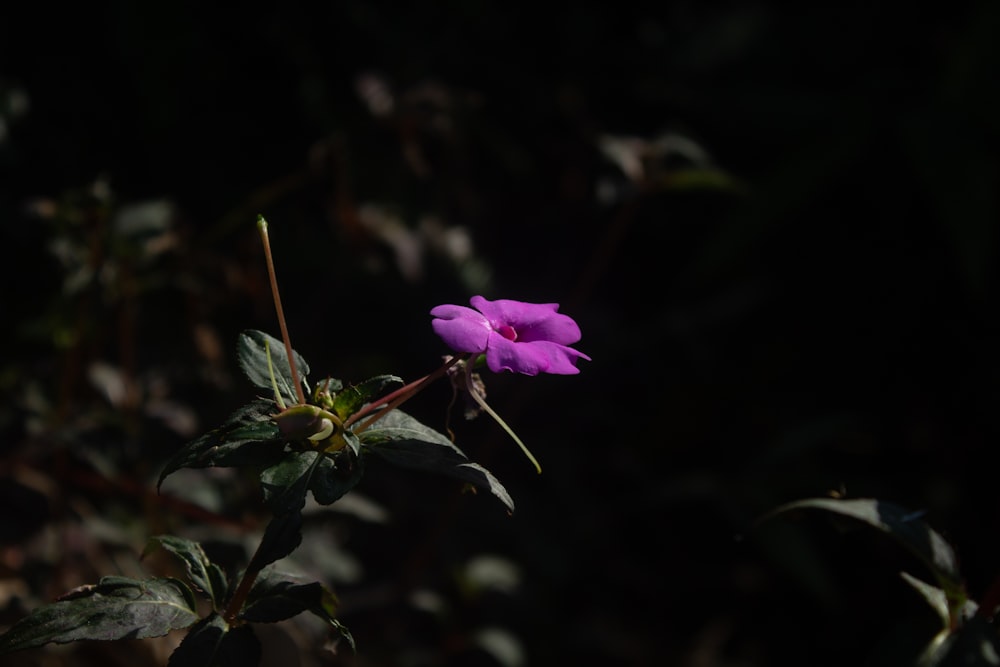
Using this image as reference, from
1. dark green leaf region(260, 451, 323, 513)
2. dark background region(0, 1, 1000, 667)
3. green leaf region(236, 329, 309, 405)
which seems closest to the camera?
dark green leaf region(260, 451, 323, 513)

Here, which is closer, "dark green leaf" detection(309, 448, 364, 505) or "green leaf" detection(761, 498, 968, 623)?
"dark green leaf" detection(309, 448, 364, 505)

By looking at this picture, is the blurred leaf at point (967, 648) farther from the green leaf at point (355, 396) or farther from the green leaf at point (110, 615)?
the green leaf at point (110, 615)

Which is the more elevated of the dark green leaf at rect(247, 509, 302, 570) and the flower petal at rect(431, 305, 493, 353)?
the flower petal at rect(431, 305, 493, 353)

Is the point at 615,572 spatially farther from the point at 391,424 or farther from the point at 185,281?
the point at 391,424

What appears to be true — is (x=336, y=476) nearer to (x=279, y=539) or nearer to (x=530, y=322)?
(x=279, y=539)

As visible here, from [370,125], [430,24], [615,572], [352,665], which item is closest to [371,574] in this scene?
[352,665]

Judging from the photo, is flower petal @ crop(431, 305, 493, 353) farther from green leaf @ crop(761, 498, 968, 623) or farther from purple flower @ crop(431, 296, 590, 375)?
green leaf @ crop(761, 498, 968, 623)

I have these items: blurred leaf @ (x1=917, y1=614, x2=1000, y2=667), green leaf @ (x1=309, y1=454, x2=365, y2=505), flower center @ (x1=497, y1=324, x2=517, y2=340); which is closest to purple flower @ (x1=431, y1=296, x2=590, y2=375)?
flower center @ (x1=497, y1=324, x2=517, y2=340)
